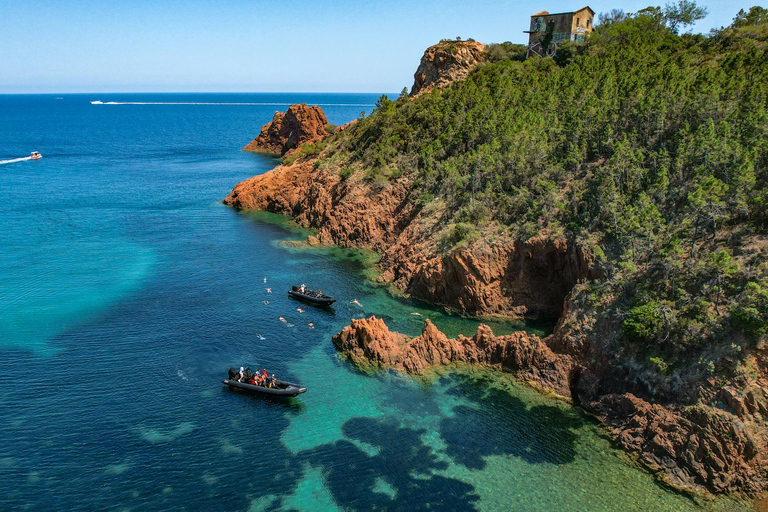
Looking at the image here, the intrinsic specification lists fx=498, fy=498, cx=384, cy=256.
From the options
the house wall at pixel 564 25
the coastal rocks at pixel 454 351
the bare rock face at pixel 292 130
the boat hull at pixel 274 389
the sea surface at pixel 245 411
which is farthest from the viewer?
the bare rock face at pixel 292 130

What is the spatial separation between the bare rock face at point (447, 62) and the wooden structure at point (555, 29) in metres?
9.94

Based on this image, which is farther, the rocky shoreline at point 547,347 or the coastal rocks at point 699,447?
the rocky shoreline at point 547,347

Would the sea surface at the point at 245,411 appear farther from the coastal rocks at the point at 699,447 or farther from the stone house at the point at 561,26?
the stone house at the point at 561,26

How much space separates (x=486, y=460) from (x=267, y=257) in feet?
131

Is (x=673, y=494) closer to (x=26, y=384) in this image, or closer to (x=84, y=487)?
(x=84, y=487)

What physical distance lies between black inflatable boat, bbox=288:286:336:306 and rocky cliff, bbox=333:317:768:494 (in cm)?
663

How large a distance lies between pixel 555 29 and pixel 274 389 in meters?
86.2

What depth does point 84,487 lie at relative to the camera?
26.3m

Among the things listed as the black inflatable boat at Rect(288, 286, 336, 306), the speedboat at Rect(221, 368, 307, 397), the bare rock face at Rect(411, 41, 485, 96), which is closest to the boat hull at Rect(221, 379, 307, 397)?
the speedboat at Rect(221, 368, 307, 397)

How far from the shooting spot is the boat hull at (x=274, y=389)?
34.1 metres

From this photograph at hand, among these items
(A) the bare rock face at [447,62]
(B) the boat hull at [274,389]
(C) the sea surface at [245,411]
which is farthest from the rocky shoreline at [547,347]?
(A) the bare rock face at [447,62]

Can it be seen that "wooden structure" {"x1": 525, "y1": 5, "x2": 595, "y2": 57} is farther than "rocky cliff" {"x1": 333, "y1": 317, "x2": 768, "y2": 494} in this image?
Yes

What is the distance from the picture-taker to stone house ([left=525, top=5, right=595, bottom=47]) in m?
89.6

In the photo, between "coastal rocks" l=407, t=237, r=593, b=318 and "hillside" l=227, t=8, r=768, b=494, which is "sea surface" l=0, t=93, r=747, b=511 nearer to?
"coastal rocks" l=407, t=237, r=593, b=318
